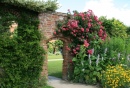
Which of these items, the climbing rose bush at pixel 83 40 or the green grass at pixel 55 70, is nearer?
the climbing rose bush at pixel 83 40

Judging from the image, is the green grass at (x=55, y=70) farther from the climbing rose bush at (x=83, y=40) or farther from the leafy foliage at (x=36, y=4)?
the leafy foliage at (x=36, y=4)

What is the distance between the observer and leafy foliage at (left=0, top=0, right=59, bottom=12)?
882 centimetres

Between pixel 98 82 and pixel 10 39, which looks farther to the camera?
pixel 98 82

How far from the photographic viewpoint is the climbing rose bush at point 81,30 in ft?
35.7

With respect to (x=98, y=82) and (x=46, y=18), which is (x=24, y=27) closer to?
(x=46, y=18)

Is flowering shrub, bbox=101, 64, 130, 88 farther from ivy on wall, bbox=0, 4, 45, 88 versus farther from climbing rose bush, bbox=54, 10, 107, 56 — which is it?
ivy on wall, bbox=0, 4, 45, 88

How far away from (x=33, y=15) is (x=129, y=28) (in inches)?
731

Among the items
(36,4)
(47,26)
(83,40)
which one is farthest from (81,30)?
(36,4)

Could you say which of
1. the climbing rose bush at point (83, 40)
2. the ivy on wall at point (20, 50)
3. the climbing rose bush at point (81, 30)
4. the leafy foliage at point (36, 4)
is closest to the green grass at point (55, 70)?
the climbing rose bush at point (83, 40)

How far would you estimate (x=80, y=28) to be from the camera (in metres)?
11.0

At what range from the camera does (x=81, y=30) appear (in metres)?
11.0

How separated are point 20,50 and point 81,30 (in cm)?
346

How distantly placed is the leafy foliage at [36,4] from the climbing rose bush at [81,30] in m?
1.13

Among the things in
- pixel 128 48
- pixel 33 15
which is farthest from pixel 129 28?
pixel 33 15
